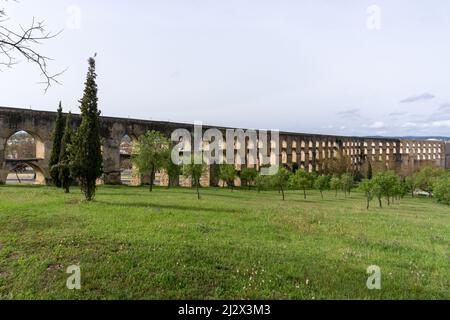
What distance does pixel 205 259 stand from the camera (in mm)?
7812

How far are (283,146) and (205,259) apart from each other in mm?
62615

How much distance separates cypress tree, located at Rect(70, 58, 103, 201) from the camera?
17891 millimetres

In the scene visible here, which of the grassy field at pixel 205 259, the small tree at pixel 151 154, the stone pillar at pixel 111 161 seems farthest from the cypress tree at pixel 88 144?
the stone pillar at pixel 111 161

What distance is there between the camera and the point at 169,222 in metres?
12.6

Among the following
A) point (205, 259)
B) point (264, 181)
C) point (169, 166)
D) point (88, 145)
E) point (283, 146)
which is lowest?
point (205, 259)

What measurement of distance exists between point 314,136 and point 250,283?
73410 millimetres

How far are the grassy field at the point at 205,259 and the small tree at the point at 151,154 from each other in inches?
745

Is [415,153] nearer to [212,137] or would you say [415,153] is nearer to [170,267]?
[212,137]

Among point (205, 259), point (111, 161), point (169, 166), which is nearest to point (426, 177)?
point (169, 166)

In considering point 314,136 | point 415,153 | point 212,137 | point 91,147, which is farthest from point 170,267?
point 415,153

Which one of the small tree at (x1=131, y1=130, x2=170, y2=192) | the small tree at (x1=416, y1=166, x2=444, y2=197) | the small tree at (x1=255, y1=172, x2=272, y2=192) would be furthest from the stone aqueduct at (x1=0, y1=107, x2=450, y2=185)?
the small tree at (x1=416, y1=166, x2=444, y2=197)

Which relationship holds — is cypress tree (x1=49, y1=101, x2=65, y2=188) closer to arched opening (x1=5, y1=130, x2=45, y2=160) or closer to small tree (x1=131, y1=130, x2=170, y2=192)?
small tree (x1=131, y1=130, x2=170, y2=192)

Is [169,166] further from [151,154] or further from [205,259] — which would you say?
[205,259]

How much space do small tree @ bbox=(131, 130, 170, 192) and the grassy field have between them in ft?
62.1
